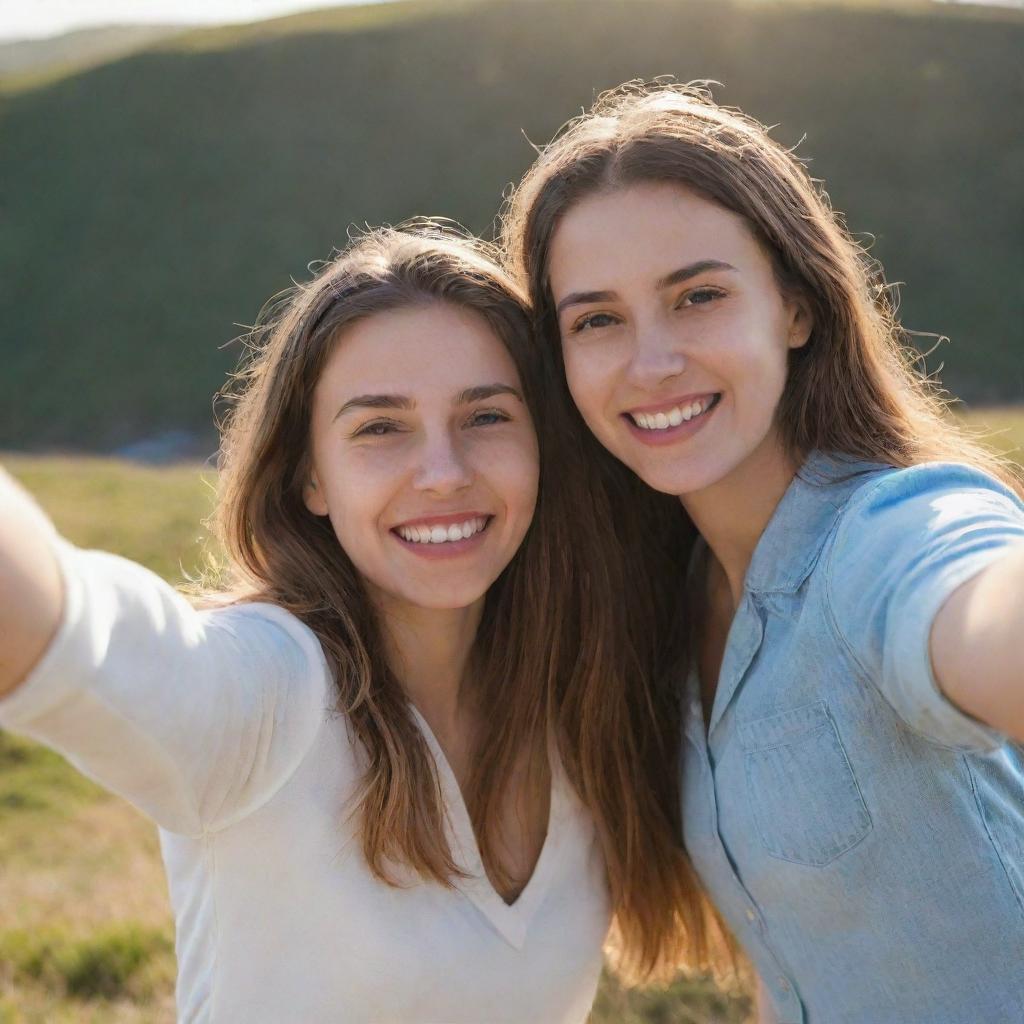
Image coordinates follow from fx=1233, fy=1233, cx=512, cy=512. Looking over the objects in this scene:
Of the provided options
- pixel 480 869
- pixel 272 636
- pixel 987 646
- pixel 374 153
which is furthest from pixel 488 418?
pixel 374 153

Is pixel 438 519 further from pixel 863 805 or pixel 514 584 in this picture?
pixel 863 805

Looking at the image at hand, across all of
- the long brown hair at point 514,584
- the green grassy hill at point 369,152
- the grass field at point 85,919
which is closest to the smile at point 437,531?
the long brown hair at point 514,584

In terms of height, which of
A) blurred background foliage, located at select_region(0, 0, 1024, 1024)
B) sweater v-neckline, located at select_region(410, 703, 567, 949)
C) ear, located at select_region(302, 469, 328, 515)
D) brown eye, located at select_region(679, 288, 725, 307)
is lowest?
sweater v-neckline, located at select_region(410, 703, 567, 949)

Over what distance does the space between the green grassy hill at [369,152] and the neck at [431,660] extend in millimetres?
20223

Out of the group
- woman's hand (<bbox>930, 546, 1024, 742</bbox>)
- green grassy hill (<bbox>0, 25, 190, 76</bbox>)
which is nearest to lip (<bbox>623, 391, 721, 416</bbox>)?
woman's hand (<bbox>930, 546, 1024, 742</bbox>)

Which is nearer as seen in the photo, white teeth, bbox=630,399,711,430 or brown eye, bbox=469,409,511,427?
white teeth, bbox=630,399,711,430

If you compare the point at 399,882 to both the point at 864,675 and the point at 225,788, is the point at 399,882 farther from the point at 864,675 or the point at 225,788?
the point at 864,675

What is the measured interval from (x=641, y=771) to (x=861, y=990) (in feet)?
2.11

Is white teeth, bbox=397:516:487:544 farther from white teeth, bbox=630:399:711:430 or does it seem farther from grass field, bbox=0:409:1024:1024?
grass field, bbox=0:409:1024:1024

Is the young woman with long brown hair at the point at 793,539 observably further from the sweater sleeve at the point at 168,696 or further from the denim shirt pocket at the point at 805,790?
the sweater sleeve at the point at 168,696

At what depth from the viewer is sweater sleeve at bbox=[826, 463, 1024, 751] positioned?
1602 millimetres

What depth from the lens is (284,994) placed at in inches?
84.7

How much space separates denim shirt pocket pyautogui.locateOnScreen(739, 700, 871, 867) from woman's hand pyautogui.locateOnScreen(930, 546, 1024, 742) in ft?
1.82

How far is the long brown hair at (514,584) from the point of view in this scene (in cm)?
254
